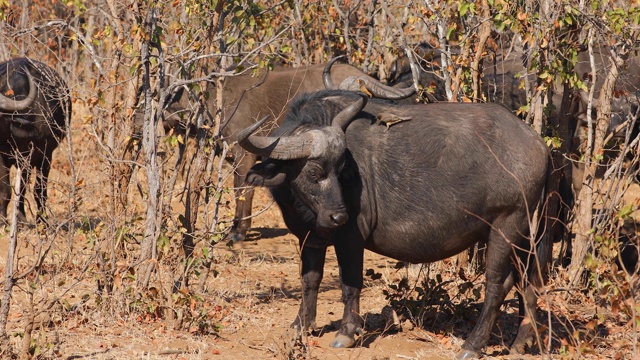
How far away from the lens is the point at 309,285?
20.9ft

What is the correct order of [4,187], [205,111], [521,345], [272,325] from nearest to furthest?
[521,345] < [272,325] < [205,111] < [4,187]

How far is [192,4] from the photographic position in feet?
21.9

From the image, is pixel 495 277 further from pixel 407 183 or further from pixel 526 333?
pixel 407 183

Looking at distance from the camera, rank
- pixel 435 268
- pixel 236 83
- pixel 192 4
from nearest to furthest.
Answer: pixel 192 4, pixel 435 268, pixel 236 83

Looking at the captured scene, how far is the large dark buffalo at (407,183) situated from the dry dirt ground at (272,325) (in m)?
0.38

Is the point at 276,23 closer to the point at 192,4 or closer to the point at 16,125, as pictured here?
the point at 16,125

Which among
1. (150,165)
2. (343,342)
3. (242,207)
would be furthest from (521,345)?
(242,207)

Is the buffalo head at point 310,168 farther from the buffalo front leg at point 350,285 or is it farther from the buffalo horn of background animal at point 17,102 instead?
the buffalo horn of background animal at point 17,102

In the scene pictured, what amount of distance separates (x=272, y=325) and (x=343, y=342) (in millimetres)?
771

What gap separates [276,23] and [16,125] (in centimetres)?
347

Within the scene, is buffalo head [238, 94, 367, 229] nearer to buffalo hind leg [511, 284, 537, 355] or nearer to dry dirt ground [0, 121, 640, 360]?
dry dirt ground [0, 121, 640, 360]

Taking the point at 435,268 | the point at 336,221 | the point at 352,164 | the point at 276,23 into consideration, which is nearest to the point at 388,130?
the point at 352,164

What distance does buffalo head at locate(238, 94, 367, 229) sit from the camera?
18.9 feet

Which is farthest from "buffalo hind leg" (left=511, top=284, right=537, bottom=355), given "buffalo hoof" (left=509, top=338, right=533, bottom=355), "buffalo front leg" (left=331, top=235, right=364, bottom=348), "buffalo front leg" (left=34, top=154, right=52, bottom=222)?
"buffalo front leg" (left=34, top=154, right=52, bottom=222)
